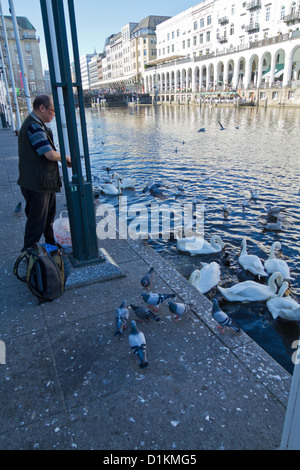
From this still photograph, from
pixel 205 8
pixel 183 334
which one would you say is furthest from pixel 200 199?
pixel 205 8

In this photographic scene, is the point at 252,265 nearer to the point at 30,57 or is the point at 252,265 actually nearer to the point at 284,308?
the point at 284,308

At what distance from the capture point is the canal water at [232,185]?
4785 mm

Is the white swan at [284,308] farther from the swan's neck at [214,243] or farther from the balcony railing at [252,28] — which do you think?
the balcony railing at [252,28]

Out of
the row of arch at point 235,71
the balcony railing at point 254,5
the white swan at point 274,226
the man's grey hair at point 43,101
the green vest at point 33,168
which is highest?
the balcony railing at point 254,5

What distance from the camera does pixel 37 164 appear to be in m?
3.84

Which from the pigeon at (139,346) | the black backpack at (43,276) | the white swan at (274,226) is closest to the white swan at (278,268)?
the white swan at (274,226)

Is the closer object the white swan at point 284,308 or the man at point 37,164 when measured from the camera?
the man at point 37,164

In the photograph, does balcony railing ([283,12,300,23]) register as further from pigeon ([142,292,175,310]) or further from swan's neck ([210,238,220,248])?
pigeon ([142,292,175,310])

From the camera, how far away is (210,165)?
14.7 m

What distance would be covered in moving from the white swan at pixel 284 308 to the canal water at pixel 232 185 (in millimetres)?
101

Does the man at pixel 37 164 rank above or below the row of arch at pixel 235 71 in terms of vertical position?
below

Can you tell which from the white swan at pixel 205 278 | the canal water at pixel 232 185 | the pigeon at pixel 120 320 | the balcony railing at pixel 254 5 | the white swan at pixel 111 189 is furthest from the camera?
the balcony railing at pixel 254 5

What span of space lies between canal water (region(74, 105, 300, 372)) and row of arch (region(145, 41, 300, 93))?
29.1 m

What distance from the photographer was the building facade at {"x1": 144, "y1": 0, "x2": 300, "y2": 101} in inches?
1855
